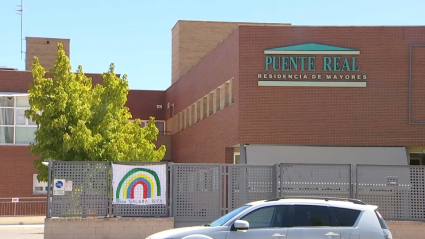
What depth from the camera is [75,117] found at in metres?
26.0

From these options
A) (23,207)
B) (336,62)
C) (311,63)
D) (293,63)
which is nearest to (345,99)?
(336,62)

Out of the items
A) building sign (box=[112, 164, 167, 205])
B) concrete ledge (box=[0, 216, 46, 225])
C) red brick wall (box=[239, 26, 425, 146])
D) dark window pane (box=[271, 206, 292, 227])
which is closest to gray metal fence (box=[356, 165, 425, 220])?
building sign (box=[112, 164, 167, 205])

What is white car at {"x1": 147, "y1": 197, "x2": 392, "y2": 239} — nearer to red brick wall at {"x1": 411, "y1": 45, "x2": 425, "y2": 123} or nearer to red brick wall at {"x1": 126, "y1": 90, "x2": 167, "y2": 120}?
red brick wall at {"x1": 411, "y1": 45, "x2": 425, "y2": 123}

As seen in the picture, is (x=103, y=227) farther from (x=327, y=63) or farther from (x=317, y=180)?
(x=327, y=63)

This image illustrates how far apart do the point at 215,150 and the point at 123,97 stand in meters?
6.17

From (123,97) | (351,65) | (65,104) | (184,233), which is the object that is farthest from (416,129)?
(184,233)

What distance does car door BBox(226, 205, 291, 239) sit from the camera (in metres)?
12.9

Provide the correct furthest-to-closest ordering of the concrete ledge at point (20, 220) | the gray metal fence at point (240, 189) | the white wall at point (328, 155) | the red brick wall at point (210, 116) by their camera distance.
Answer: the concrete ledge at point (20, 220)
the red brick wall at point (210, 116)
the white wall at point (328, 155)
the gray metal fence at point (240, 189)

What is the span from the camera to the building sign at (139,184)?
19344 mm

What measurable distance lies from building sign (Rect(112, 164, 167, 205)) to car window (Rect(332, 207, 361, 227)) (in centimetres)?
731

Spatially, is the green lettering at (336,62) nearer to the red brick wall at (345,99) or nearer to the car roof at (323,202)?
the red brick wall at (345,99)

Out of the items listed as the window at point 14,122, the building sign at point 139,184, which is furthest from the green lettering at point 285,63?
the window at point 14,122

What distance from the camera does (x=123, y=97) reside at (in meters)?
28.2

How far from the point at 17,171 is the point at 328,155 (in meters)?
19.7
